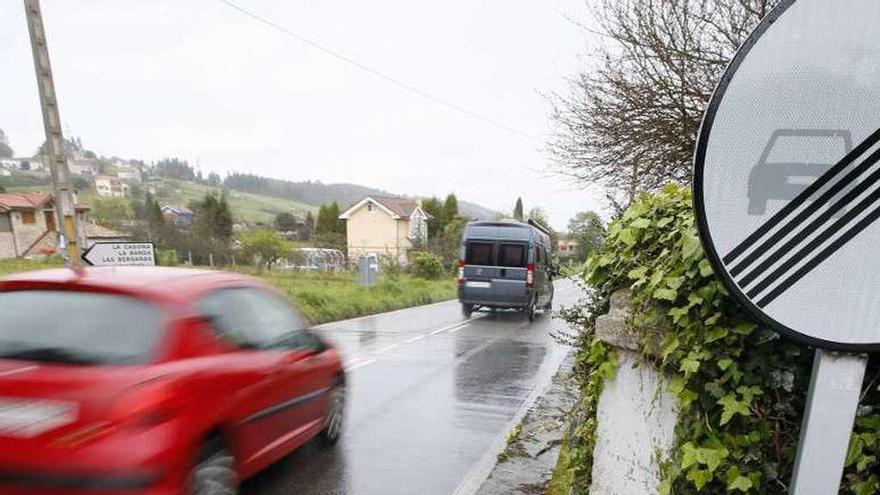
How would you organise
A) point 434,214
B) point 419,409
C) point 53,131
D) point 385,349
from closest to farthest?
point 419,409, point 53,131, point 385,349, point 434,214

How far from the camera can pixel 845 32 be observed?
1.25m

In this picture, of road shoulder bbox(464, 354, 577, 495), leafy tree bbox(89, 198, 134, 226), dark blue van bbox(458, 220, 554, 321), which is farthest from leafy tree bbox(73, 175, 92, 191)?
road shoulder bbox(464, 354, 577, 495)

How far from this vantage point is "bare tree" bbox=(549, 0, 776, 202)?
8.45m

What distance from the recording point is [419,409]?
6848 mm

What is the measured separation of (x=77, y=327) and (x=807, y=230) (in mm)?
3454

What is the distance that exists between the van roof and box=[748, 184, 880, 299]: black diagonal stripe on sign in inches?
609

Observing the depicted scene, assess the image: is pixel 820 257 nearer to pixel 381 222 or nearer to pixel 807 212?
pixel 807 212

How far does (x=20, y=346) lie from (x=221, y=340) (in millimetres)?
1049

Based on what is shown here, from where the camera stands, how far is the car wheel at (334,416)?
529 cm

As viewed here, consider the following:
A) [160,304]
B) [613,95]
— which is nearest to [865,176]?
[160,304]

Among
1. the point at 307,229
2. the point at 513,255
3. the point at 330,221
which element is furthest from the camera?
the point at 330,221

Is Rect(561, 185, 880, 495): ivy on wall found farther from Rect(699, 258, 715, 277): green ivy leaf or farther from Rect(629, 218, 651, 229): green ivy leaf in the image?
Rect(629, 218, 651, 229): green ivy leaf

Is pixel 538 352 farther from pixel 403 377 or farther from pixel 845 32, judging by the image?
pixel 845 32

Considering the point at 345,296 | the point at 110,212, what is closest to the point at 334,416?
the point at 345,296
